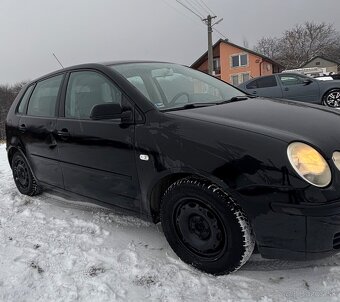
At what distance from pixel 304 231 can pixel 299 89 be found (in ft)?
37.9

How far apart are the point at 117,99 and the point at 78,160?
28.6 inches

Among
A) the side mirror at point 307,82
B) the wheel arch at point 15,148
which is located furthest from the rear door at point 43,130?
the side mirror at point 307,82

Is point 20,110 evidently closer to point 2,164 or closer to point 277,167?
point 2,164

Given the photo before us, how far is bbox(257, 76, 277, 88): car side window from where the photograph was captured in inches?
532

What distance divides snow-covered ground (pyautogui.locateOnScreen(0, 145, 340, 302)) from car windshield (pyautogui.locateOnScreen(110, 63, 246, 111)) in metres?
1.20

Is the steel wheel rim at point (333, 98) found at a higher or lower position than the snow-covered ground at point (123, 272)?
higher

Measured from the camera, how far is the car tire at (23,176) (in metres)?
4.74

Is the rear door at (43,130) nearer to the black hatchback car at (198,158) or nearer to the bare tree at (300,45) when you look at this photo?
the black hatchback car at (198,158)

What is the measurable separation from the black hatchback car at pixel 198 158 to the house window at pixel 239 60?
140ft

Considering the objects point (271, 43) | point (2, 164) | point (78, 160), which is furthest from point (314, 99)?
point (271, 43)

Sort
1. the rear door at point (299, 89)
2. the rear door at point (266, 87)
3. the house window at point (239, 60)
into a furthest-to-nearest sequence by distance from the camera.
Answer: the house window at point (239, 60)
the rear door at point (266, 87)
the rear door at point (299, 89)

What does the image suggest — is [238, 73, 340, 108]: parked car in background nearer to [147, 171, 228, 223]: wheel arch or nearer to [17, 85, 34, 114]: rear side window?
[17, 85, 34, 114]: rear side window

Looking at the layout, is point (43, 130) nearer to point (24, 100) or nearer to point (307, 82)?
point (24, 100)

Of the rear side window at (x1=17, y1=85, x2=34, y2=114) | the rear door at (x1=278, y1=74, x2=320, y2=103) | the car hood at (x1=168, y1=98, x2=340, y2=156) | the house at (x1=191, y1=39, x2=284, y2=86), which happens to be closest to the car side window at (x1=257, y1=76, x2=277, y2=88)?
the rear door at (x1=278, y1=74, x2=320, y2=103)
